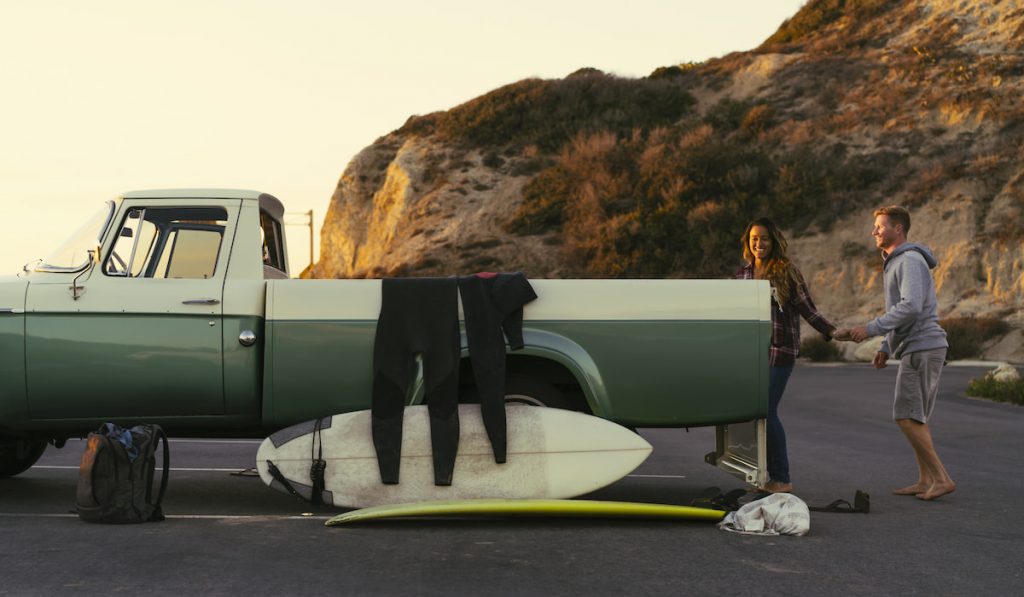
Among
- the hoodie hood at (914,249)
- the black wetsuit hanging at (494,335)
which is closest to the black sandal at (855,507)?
the hoodie hood at (914,249)

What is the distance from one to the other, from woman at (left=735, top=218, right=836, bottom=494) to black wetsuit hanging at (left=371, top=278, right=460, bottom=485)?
240 cm

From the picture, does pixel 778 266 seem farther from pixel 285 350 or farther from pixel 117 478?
pixel 117 478

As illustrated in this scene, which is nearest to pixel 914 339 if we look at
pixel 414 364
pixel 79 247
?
pixel 414 364

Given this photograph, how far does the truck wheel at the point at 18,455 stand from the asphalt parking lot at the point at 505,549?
0.53ft

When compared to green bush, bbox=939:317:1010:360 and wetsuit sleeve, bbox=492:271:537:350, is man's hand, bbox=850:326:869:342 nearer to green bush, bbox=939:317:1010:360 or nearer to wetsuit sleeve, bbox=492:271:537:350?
wetsuit sleeve, bbox=492:271:537:350

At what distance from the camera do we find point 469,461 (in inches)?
293

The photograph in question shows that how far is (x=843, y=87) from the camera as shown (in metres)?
48.2

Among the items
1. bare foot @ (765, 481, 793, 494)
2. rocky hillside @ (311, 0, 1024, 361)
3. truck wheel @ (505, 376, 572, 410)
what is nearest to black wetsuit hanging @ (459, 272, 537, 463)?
truck wheel @ (505, 376, 572, 410)

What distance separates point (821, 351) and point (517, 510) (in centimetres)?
2675

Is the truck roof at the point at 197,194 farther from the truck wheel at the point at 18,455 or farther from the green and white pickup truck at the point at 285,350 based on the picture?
the truck wheel at the point at 18,455

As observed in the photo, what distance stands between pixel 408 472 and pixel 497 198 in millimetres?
40048

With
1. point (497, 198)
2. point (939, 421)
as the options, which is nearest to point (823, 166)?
point (497, 198)

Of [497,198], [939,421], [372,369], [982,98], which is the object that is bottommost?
[939,421]

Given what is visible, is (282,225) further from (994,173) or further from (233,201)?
(994,173)
